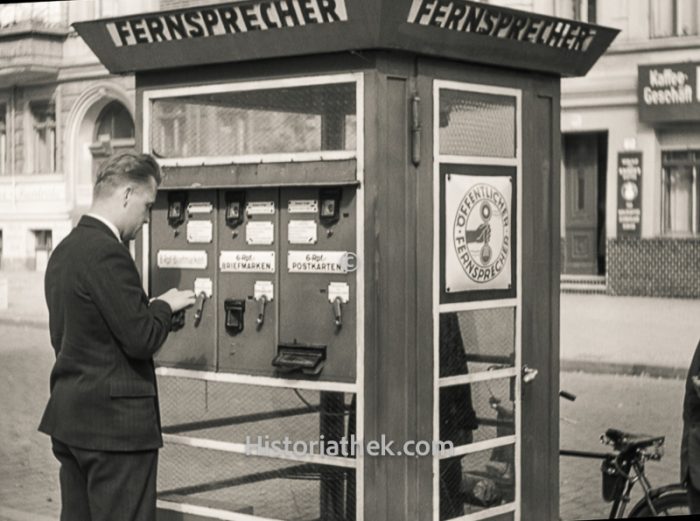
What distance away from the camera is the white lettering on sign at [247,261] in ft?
13.8

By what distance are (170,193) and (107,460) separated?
4.02 feet

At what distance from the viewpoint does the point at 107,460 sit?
3.62 meters

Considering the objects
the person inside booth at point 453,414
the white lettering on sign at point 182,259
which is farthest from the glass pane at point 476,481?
the white lettering on sign at point 182,259

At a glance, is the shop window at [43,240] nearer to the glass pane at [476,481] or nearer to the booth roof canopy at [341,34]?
the booth roof canopy at [341,34]

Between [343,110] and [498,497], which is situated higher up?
[343,110]

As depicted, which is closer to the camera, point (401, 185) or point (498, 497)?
point (401, 185)

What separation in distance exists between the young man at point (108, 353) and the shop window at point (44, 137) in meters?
8.58

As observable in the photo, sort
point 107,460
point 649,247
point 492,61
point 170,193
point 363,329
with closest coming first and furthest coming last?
1. point 107,460
2. point 363,329
3. point 492,61
4. point 170,193
5. point 649,247

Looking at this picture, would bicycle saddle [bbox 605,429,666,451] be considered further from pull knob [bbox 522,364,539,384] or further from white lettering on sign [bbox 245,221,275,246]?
white lettering on sign [bbox 245,221,275,246]

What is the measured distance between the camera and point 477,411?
168 inches

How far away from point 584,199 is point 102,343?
Result: 15.1 meters

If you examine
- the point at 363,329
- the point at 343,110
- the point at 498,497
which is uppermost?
the point at 343,110

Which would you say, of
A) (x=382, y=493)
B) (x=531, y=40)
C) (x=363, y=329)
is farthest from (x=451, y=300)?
(x=531, y=40)

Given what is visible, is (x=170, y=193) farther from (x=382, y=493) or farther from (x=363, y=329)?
(x=382, y=493)
